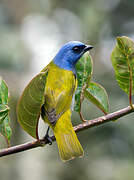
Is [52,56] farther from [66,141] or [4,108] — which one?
[4,108]

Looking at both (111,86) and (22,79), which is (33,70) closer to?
(22,79)

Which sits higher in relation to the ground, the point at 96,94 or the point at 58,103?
the point at 96,94

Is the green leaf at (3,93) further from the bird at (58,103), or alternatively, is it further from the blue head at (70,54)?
the blue head at (70,54)

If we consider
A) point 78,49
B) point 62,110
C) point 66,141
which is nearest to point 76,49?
point 78,49

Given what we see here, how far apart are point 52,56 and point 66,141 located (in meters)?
4.53

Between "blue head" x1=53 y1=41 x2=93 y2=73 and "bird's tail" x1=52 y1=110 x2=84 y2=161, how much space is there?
89cm

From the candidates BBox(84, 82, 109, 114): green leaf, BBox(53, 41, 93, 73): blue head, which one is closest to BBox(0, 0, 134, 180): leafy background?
BBox(53, 41, 93, 73): blue head

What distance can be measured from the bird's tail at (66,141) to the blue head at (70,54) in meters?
0.89

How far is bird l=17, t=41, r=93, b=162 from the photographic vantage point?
154 centimetres

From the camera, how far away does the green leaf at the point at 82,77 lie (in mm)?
1941

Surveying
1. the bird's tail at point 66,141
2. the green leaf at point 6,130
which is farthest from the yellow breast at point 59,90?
the green leaf at point 6,130

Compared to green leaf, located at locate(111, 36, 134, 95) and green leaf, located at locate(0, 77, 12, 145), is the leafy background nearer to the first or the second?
green leaf, located at locate(111, 36, 134, 95)

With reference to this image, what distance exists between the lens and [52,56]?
6.66 metres

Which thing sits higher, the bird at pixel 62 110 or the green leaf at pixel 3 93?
the green leaf at pixel 3 93
